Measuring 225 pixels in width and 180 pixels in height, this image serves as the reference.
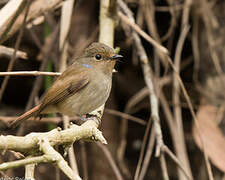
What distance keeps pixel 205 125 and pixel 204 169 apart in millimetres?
726

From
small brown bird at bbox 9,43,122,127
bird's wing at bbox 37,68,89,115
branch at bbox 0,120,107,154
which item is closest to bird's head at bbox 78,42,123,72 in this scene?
small brown bird at bbox 9,43,122,127

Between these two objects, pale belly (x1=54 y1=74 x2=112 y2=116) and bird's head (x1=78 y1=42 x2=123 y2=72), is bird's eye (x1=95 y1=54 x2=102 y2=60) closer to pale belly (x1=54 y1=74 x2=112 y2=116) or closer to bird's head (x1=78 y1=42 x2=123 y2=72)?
bird's head (x1=78 y1=42 x2=123 y2=72)

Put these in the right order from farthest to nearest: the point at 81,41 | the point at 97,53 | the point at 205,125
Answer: the point at 81,41
the point at 205,125
the point at 97,53

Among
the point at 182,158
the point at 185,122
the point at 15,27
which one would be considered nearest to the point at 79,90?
the point at 15,27

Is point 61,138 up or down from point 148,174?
up

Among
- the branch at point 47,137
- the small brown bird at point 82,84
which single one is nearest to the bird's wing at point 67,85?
the small brown bird at point 82,84

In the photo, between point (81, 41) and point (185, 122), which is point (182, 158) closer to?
point (185, 122)

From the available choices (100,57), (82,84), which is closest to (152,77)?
(100,57)

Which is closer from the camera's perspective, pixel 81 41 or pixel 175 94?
pixel 175 94

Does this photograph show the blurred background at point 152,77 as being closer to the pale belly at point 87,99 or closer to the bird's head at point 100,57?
the bird's head at point 100,57

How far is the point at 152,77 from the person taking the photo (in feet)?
13.1

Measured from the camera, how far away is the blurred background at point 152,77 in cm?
406

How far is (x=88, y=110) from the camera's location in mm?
3127

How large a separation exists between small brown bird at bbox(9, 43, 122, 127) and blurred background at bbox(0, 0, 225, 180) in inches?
14.7
